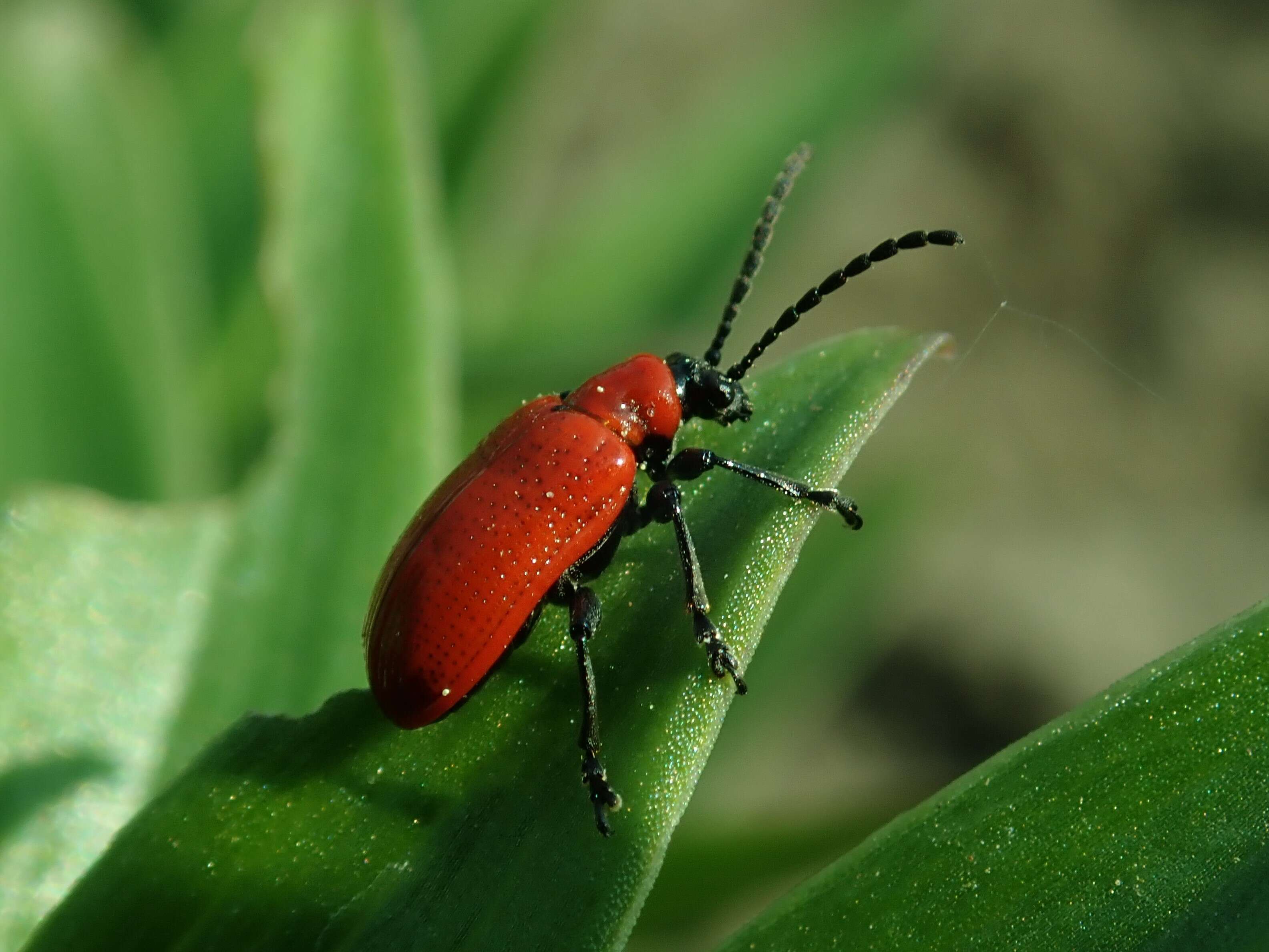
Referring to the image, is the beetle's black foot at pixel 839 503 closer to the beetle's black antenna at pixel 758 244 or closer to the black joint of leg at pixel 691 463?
the black joint of leg at pixel 691 463

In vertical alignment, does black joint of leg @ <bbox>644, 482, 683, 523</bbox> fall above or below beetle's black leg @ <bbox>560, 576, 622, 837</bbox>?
above

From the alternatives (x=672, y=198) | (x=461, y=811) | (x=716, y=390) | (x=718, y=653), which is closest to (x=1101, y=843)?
(x=718, y=653)

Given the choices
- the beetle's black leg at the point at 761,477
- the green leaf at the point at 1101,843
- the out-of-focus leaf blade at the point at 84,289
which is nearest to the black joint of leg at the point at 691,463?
the beetle's black leg at the point at 761,477

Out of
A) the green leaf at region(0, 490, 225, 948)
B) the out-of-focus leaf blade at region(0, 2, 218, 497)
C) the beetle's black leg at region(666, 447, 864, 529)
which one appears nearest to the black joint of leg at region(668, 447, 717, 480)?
the beetle's black leg at region(666, 447, 864, 529)

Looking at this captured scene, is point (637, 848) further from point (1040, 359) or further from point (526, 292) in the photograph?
point (1040, 359)

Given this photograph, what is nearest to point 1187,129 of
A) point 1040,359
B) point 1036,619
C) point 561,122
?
point 1040,359

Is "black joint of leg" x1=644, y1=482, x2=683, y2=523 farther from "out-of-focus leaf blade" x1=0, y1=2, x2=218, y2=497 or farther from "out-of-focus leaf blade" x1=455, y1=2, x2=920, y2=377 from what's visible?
"out-of-focus leaf blade" x1=455, y1=2, x2=920, y2=377
